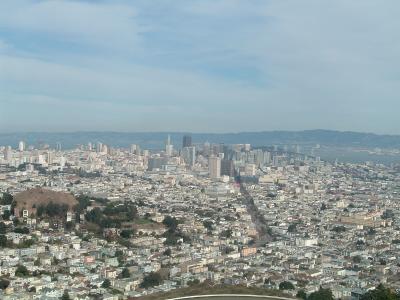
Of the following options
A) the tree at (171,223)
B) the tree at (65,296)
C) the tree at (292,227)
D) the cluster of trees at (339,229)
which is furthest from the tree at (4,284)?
the cluster of trees at (339,229)

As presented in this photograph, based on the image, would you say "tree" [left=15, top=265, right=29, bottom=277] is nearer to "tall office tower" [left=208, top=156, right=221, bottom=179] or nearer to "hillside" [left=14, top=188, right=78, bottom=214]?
"hillside" [left=14, top=188, right=78, bottom=214]

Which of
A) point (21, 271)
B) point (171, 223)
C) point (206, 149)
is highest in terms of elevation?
point (206, 149)

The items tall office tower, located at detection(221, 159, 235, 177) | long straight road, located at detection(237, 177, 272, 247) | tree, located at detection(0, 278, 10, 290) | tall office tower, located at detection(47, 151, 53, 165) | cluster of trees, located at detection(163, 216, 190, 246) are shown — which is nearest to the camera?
tree, located at detection(0, 278, 10, 290)

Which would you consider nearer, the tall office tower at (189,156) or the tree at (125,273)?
the tree at (125,273)

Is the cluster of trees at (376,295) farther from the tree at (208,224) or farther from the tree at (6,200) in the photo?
the tree at (6,200)

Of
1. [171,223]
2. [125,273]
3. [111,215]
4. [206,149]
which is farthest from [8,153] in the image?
[125,273]

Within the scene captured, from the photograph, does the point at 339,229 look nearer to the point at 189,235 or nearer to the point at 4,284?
the point at 189,235

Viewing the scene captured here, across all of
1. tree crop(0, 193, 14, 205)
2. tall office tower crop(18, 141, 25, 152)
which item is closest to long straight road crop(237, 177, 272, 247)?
tree crop(0, 193, 14, 205)
